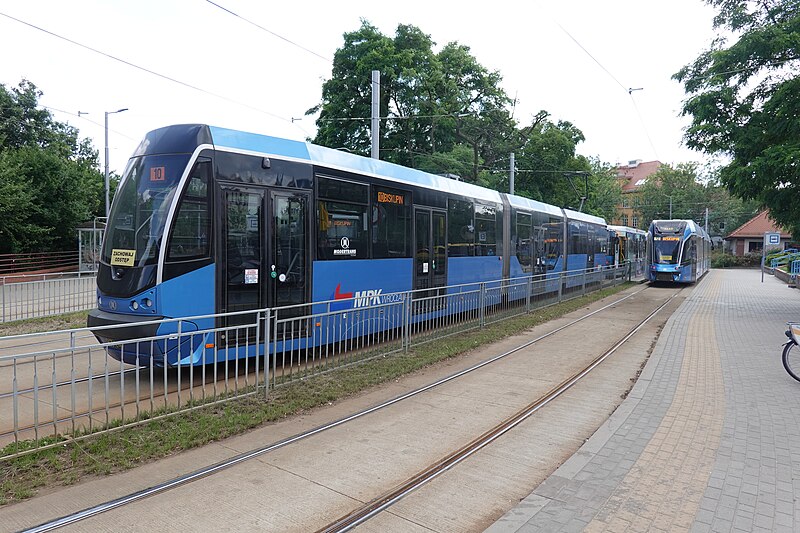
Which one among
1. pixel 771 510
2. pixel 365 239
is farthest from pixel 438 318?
pixel 771 510

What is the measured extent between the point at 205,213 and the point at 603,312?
1304cm

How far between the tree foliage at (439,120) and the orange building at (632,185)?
137ft

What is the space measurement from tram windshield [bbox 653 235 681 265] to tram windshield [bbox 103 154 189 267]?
2689cm

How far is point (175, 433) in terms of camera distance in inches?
202

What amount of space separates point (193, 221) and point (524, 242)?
12.7m

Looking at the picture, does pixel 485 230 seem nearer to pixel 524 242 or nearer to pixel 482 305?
pixel 482 305

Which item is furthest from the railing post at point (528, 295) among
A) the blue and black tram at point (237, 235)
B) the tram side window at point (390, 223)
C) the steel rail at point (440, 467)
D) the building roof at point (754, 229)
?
the building roof at point (754, 229)

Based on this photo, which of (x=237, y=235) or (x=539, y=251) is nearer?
(x=237, y=235)

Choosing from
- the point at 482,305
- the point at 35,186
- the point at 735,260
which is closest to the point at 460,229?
the point at 482,305

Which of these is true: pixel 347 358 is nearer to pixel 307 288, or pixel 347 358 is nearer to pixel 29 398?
pixel 307 288

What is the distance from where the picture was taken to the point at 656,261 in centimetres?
2766

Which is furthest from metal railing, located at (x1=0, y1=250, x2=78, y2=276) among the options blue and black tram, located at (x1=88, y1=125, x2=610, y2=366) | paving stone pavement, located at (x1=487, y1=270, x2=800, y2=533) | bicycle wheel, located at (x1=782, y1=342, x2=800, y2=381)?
bicycle wheel, located at (x1=782, y1=342, x2=800, y2=381)

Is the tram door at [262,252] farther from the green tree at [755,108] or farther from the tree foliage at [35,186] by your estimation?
the tree foliage at [35,186]

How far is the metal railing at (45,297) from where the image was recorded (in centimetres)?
1371
